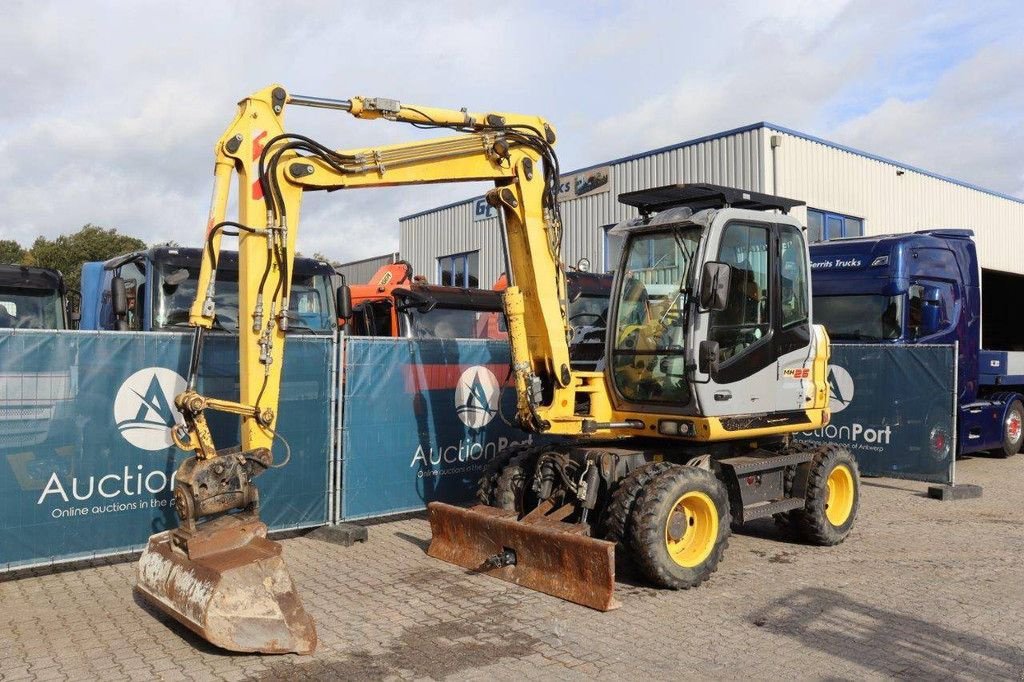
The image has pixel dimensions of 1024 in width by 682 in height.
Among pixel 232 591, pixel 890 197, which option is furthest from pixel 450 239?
pixel 232 591

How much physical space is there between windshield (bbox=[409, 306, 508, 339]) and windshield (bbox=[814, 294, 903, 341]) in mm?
4668

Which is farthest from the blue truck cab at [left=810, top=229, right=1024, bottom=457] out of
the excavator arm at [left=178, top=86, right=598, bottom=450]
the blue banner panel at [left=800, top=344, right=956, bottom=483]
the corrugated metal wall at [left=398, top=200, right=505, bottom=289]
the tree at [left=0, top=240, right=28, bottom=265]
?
the tree at [left=0, top=240, right=28, bottom=265]

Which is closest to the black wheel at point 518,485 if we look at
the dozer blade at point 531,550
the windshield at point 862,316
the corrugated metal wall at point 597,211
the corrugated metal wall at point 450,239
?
the dozer blade at point 531,550

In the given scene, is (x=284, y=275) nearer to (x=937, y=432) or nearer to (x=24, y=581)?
(x=24, y=581)

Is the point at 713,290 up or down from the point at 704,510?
up

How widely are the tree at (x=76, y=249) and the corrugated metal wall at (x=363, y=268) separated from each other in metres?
10.7

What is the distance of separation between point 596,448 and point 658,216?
1.98 m

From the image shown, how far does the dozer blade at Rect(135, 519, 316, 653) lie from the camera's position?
15.7 ft

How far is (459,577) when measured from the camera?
6.55 meters

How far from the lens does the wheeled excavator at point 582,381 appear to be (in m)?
5.73

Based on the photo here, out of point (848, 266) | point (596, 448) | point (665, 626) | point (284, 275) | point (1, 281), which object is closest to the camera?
point (665, 626)

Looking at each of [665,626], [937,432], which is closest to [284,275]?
[665,626]

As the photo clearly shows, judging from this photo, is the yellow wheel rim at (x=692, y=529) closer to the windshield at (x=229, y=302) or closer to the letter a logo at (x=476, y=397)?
the letter a logo at (x=476, y=397)

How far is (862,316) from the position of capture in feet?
39.7
